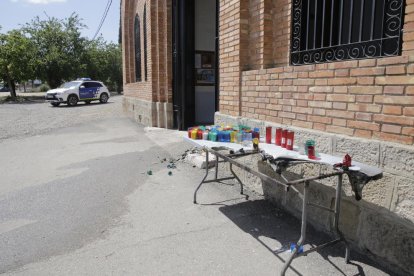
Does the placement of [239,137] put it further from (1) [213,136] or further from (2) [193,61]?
(2) [193,61]

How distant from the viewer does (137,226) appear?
3.88 m

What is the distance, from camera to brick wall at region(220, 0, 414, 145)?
8.87 ft

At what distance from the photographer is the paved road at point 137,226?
303 centimetres

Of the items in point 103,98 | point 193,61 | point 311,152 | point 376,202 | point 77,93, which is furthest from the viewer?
point 103,98

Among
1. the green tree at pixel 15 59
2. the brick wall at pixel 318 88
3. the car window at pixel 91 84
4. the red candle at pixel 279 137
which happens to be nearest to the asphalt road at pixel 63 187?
the red candle at pixel 279 137

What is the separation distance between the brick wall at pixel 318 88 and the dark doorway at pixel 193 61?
356 cm

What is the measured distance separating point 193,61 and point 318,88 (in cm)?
609

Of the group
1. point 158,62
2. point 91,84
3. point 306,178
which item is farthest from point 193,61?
point 91,84

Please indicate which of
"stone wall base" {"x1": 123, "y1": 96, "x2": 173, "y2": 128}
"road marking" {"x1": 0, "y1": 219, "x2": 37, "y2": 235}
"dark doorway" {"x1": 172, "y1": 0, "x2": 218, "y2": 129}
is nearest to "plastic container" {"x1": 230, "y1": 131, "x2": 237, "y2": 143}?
"road marking" {"x1": 0, "y1": 219, "x2": 37, "y2": 235}

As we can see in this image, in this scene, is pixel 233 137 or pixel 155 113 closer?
pixel 233 137

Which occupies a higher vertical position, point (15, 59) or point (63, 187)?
point (15, 59)

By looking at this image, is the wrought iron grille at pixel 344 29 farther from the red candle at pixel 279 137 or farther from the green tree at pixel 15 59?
the green tree at pixel 15 59

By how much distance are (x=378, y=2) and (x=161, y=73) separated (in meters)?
7.26

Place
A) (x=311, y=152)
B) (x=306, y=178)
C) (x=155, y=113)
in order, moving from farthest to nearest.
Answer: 1. (x=155, y=113)
2. (x=311, y=152)
3. (x=306, y=178)
